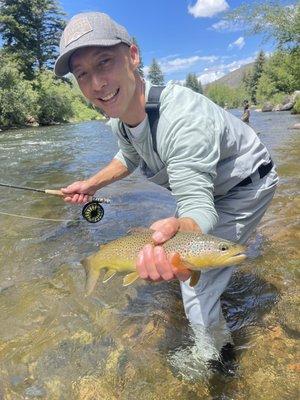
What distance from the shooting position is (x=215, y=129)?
8.50 feet

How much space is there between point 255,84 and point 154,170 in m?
128

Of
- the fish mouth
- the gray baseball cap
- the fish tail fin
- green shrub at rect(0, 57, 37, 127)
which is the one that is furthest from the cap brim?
green shrub at rect(0, 57, 37, 127)

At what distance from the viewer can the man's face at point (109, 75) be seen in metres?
2.62

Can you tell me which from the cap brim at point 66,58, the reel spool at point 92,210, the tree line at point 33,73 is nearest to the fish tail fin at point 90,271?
the cap brim at point 66,58

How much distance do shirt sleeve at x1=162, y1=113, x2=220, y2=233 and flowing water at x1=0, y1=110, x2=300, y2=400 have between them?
51.5 inches

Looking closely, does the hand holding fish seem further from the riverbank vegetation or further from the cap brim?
the riverbank vegetation

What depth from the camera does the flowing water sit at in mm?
2916

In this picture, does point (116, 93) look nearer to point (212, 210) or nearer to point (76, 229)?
point (212, 210)

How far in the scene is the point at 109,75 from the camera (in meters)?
2.66

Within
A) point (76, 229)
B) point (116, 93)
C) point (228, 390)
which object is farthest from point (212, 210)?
point (76, 229)

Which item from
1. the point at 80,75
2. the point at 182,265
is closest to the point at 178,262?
the point at 182,265

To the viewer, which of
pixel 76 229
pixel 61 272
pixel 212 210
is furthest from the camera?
pixel 76 229

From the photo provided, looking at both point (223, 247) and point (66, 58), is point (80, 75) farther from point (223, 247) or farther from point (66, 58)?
point (223, 247)

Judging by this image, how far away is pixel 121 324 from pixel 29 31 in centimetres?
5977
